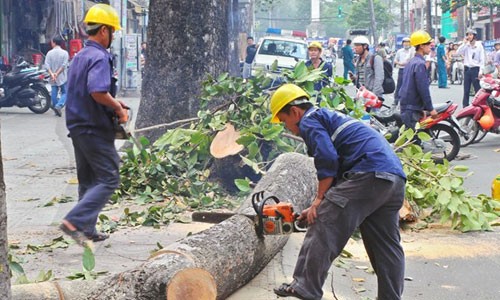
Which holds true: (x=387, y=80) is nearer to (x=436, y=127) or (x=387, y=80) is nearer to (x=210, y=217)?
(x=436, y=127)

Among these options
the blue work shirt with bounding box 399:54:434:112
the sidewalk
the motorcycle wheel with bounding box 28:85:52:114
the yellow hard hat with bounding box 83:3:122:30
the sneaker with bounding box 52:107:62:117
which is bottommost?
the sidewalk

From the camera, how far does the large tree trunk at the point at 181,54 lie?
10398mm

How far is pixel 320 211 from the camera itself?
5047mm

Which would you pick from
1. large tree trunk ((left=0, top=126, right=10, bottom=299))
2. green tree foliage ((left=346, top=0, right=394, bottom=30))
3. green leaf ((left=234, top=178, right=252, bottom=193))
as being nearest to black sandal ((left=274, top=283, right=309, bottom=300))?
large tree trunk ((left=0, top=126, right=10, bottom=299))

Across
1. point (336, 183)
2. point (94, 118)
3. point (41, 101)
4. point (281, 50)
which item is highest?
point (281, 50)

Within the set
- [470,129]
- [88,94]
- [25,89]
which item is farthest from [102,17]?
[25,89]

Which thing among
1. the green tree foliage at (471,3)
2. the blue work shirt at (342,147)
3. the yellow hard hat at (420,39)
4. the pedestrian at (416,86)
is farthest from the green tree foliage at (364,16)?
the blue work shirt at (342,147)

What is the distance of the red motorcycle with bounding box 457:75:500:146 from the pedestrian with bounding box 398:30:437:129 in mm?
2648

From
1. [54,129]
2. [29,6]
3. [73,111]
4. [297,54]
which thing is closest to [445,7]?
[297,54]

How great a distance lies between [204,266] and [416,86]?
21.3 feet

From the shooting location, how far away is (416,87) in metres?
10.8

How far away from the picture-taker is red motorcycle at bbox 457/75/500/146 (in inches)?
531

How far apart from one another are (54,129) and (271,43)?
11.0m

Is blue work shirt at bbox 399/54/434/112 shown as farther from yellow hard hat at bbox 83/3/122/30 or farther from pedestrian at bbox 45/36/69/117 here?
pedestrian at bbox 45/36/69/117
